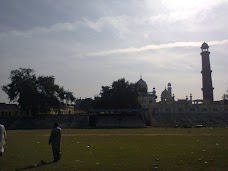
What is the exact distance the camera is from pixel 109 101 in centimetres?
8800

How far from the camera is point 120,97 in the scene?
3433 inches

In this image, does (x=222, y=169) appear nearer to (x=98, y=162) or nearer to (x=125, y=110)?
(x=98, y=162)

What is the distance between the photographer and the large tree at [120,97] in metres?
87.2

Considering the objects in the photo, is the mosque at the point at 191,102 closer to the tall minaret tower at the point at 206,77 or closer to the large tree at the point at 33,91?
the tall minaret tower at the point at 206,77

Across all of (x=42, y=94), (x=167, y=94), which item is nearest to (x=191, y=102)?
(x=167, y=94)

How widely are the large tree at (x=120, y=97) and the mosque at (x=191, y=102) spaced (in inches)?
161

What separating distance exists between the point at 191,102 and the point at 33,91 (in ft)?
169

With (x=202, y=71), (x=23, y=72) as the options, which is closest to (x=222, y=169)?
(x=23, y=72)

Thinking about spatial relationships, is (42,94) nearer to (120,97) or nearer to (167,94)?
(120,97)

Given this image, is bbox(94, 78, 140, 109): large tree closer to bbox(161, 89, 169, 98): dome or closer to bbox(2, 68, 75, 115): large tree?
bbox(2, 68, 75, 115): large tree

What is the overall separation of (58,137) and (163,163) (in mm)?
4850

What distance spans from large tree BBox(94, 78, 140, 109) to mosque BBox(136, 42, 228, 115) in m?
4.10

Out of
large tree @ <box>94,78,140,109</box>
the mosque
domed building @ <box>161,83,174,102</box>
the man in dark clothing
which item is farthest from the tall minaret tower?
the man in dark clothing

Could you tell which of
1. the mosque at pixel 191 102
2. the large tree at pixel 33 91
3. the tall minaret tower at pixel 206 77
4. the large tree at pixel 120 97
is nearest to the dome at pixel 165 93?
the mosque at pixel 191 102
